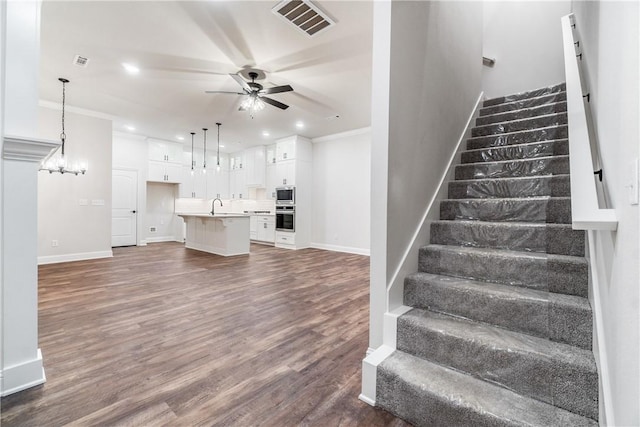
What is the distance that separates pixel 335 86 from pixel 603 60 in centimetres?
348

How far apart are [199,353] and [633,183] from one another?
2462 millimetres

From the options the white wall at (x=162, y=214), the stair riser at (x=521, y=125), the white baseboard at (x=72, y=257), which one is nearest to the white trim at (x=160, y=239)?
the white wall at (x=162, y=214)

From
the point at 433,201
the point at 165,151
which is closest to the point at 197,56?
the point at 433,201

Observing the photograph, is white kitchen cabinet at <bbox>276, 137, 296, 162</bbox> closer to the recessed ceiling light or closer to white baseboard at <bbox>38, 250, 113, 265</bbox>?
the recessed ceiling light

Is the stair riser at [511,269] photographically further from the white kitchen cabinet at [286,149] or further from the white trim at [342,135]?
the white kitchen cabinet at [286,149]

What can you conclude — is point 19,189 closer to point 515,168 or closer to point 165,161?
point 515,168

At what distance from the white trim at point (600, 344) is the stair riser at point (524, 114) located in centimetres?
233

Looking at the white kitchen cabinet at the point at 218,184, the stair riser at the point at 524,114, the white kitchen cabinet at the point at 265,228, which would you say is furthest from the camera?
the white kitchen cabinet at the point at 218,184

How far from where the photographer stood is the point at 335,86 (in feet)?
14.0

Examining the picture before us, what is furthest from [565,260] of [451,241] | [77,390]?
[77,390]

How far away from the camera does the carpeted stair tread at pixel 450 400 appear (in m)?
1.11

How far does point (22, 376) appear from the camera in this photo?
62.9 inches

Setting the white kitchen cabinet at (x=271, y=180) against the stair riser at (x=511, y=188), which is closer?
the stair riser at (x=511, y=188)

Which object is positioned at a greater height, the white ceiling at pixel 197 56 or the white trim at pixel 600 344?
the white ceiling at pixel 197 56
